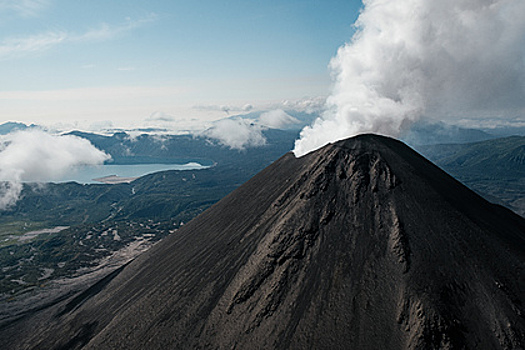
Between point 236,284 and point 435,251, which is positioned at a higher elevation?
point 435,251

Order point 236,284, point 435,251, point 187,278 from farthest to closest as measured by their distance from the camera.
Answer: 1. point 187,278
2. point 236,284
3. point 435,251

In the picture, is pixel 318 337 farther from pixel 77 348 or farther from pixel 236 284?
pixel 77 348

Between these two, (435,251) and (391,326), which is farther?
(435,251)

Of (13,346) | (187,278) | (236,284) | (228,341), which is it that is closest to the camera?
(228,341)

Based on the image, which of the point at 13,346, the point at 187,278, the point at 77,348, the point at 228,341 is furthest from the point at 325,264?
the point at 13,346

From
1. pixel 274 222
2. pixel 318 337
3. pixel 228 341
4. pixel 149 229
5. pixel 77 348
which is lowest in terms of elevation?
pixel 149 229

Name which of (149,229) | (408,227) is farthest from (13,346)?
(149,229)

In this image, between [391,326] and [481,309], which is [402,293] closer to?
[391,326]
